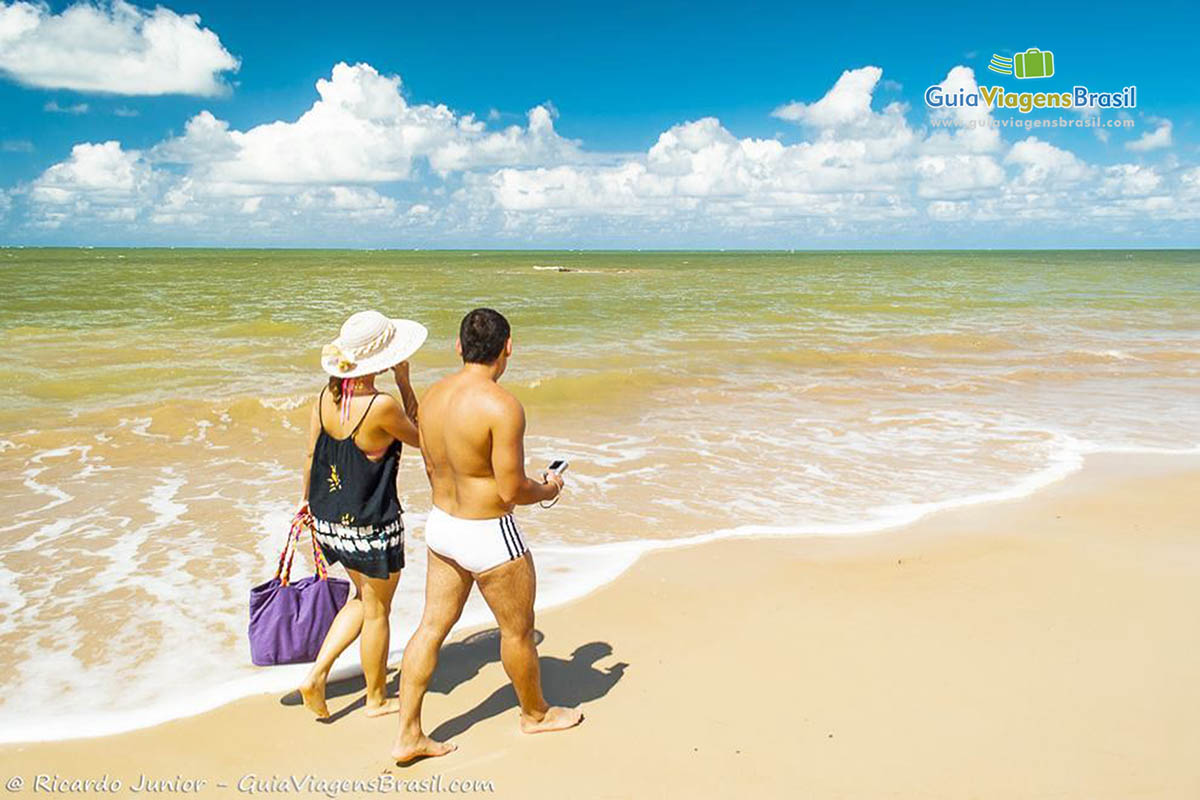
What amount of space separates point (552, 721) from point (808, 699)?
1.22 m

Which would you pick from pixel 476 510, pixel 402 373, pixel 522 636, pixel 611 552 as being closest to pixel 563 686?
pixel 522 636

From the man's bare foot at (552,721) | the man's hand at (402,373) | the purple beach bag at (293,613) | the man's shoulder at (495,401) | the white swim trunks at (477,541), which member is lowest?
the man's bare foot at (552,721)

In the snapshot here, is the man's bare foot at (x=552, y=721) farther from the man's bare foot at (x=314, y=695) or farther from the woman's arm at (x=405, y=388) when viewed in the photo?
the woman's arm at (x=405, y=388)

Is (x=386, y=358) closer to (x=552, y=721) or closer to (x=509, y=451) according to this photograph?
(x=509, y=451)

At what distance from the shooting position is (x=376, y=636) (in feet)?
13.1

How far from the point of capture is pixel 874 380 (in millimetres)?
15156

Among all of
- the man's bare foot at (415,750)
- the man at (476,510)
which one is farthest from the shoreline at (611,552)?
the man at (476,510)

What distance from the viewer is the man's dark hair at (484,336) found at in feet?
11.1

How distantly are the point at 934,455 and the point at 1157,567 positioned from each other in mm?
3757

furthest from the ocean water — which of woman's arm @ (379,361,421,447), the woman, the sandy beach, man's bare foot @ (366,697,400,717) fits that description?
woman's arm @ (379,361,421,447)

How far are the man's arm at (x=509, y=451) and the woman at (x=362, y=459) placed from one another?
0.51 meters

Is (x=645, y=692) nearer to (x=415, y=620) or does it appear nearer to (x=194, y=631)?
(x=415, y=620)

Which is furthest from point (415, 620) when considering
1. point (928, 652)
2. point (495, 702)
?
point (928, 652)

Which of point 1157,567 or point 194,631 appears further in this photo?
point 1157,567
